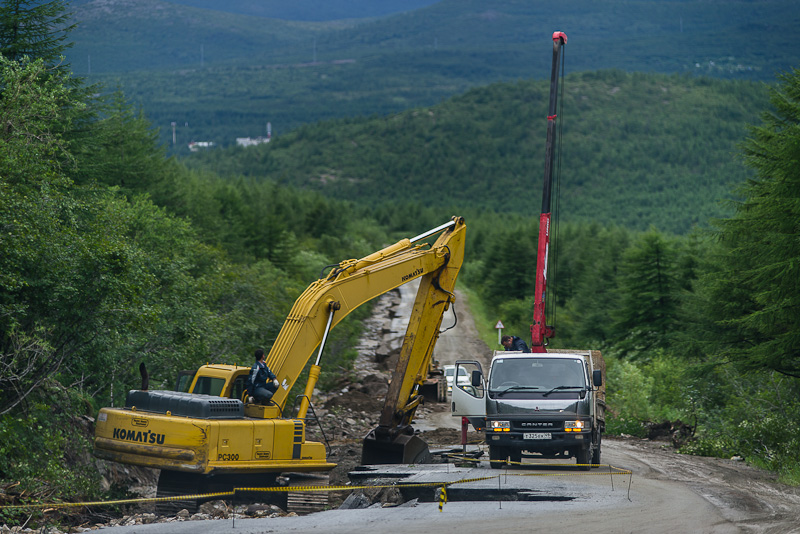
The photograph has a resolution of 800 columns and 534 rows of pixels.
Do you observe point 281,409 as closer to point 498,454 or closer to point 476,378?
point 476,378

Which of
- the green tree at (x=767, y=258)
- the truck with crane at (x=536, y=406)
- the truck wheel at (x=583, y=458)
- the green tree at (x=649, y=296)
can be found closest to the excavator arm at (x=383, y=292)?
the truck with crane at (x=536, y=406)

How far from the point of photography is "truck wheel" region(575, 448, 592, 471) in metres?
16.9

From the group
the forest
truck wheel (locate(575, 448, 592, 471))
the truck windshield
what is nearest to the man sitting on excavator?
the forest

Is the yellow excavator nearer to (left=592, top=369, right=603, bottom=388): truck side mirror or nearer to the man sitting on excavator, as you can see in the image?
the man sitting on excavator

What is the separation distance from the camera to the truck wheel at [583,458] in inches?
665

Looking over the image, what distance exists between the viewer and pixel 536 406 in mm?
16453

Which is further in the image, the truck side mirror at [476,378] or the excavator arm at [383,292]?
the truck side mirror at [476,378]

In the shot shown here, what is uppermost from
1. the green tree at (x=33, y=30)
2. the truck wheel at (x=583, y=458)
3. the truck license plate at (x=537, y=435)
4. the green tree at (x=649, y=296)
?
the green tree at (x=33, y=30)

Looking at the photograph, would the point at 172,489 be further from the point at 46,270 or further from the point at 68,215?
the point at 68,215

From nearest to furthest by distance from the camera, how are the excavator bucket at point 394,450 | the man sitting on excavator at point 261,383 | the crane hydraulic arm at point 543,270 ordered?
the man sitting on excavator at point 261,383 → the excavator bucket at point 394,450 → the crane hydraulic arm at point 543,270

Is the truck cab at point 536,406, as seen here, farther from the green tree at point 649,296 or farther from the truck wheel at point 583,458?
the green tree at point 649,296

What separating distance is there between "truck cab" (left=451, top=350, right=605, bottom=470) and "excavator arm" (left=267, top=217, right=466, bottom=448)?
114 cm

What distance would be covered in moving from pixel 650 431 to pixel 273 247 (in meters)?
32.0

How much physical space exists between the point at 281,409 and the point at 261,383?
561mm
